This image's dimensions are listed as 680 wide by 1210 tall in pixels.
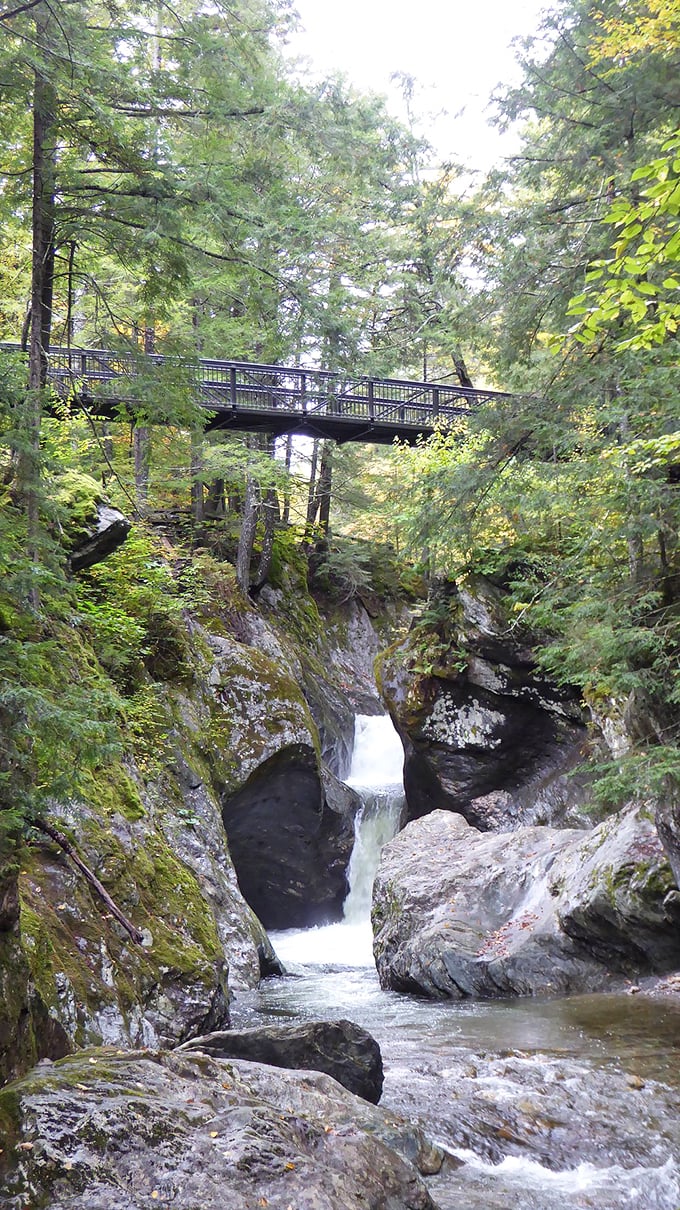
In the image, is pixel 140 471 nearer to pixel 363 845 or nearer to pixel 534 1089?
pixel 363 845

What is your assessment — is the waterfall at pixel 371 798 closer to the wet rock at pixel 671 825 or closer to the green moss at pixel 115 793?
the wet rock at pixel 671 825

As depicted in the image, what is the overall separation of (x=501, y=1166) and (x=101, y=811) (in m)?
3.64

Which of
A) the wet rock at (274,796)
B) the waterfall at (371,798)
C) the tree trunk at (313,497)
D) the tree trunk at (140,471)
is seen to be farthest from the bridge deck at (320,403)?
the waterfall at (371,798)

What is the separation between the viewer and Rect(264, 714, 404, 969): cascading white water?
12.6 meters

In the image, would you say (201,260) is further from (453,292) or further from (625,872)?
(625,872)

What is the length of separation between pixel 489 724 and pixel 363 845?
3.39 metres

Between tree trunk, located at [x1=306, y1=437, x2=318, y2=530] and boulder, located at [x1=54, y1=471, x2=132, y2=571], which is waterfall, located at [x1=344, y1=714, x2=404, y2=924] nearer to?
tree trunk, located at [x1=306, y1=437, x2=318, y2=530]

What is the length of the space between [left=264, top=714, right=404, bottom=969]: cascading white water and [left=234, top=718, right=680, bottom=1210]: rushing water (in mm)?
3594

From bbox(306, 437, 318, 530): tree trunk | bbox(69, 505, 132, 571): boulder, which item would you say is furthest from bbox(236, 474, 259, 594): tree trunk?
bbox(69, 505, 132, 571): boulder

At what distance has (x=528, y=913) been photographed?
9117 millimetres

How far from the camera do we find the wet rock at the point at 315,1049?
15.4 feet

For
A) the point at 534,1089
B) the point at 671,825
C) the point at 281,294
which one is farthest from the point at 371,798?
the point at 281,294

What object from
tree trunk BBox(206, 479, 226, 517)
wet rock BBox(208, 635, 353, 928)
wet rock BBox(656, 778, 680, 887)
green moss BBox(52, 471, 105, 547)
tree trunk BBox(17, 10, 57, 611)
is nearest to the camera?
tree trunk BBox(17, 10, 57, 611)

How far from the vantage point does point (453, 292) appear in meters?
9.82
